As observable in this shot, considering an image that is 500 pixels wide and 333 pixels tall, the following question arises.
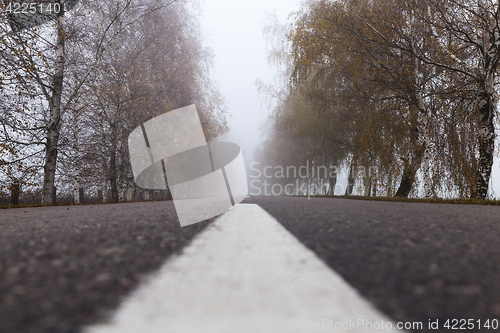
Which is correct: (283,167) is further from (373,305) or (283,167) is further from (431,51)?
(373,305)

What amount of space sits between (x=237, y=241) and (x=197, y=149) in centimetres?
1908

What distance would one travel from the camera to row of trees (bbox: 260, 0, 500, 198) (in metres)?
9.24

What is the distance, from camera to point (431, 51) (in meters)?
11.0

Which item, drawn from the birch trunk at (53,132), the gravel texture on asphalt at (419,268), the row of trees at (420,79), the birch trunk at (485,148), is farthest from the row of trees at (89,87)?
the birch trunk at (485,148)

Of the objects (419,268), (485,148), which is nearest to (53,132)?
(419,268)

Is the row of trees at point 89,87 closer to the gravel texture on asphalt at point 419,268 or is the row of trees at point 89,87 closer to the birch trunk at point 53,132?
the birch trunk at point 53,132

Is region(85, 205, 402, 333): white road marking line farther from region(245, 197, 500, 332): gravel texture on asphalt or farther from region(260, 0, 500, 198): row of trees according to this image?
region(260, 0, 500, 198): row of trees

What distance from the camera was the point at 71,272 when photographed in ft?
4.18

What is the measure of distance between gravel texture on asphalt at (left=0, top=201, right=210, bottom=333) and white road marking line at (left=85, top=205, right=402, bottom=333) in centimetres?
9

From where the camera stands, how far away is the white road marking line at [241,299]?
0.86 meters

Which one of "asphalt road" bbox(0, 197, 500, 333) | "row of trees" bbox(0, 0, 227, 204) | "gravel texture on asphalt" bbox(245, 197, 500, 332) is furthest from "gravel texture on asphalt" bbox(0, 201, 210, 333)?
"row of trees" bbox(0, 0, 227, 204)

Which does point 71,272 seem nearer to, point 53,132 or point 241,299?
point 241,299

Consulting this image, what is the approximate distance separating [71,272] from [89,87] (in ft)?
41.7

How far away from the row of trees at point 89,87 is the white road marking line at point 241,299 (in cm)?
915
